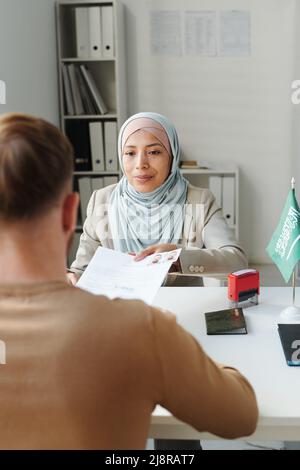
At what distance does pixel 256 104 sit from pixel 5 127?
152 inches

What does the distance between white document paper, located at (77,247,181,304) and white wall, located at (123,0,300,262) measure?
9.71 feet

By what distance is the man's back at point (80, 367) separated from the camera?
779 mm

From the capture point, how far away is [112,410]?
0.79 meters

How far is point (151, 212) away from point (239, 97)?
7.87ft

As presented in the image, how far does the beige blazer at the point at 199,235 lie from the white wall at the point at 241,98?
2.07 m

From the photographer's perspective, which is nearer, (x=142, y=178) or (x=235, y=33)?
(x=142, y=178)

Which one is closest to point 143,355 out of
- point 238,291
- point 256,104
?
point 238,291

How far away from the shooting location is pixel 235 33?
434 cm

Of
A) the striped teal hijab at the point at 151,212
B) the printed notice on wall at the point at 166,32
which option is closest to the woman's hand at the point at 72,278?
the striped teal hijab at the point at 151,212

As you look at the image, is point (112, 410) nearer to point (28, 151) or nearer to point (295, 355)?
point (28, 151)

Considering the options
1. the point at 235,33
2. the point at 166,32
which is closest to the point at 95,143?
the point at 166,32

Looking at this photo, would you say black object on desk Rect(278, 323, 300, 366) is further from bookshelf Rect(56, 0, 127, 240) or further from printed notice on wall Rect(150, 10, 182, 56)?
printed notice on wall Rect(150, 10, 182, 56)

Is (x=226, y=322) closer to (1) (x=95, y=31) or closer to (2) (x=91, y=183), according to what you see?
(2) (x=91, y=183)

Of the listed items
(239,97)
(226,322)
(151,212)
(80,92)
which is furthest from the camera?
(239,97)
